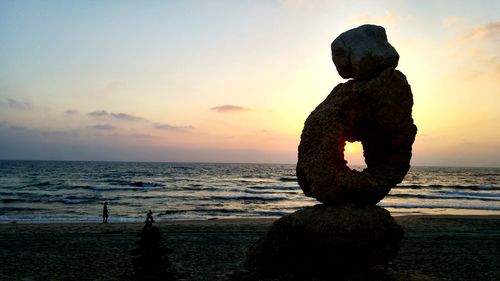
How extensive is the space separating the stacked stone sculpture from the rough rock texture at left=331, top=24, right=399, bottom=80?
0.02 metres

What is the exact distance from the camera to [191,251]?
14.7m

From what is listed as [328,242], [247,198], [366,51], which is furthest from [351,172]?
[247,198]

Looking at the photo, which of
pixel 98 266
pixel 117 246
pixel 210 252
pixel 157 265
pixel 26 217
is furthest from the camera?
pixel 26 217

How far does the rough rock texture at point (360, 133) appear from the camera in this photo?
8750 mm

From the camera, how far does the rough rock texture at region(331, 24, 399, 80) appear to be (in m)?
8.80

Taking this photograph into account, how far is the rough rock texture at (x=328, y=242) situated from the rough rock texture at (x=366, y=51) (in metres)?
3.01

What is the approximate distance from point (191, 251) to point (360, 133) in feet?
26.9

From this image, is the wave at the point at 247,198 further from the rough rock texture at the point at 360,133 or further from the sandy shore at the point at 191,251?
the rough rock texture at the point at 360,133

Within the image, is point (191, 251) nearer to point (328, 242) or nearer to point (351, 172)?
point (328, 242)

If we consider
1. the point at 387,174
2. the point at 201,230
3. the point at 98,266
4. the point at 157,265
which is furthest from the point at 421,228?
the point at 157,265

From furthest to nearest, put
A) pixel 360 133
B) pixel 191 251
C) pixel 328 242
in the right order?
pixel 191 251 < pixel 360 133 < pixel 328 242

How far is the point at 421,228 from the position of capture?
68.8ft

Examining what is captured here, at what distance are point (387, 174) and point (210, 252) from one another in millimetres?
7684

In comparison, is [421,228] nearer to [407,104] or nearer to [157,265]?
[407,104]
